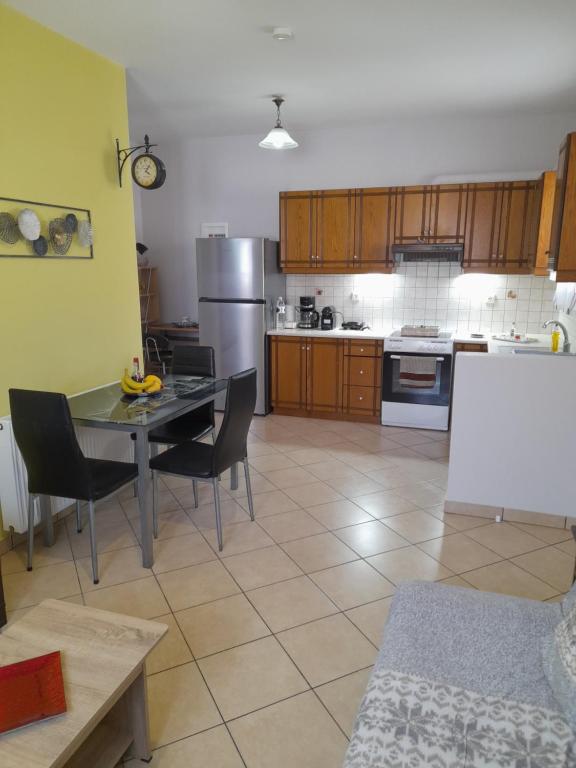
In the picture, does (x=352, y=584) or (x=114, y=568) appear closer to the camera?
(x=352, y=584)

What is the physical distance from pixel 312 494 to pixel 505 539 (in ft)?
4.08

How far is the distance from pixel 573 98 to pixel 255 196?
3048mm

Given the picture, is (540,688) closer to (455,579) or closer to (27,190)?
(455,579)

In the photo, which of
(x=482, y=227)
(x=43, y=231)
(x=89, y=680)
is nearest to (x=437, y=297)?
(x=482, y=227)

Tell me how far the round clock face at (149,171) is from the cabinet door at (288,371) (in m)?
2.27

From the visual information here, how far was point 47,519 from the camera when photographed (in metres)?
2.91

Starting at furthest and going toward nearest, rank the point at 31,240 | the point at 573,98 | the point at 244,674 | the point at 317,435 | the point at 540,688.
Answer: the point at 317,435 → the point at 573,98 → the point at 31,240 → the point at 244,674 → the point at 540,688

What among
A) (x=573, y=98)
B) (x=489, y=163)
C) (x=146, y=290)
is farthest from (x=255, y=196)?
(x=573, y=98)

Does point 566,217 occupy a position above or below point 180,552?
above

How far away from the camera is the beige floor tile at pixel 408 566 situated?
105 inches

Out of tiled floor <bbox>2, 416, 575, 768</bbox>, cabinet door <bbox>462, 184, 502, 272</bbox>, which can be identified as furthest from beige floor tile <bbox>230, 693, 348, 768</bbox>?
cabinet door <bbox>462, 184, 502, 272</bbox>

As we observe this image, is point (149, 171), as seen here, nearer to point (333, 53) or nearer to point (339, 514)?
point (333, 53)

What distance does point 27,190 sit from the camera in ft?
9.42

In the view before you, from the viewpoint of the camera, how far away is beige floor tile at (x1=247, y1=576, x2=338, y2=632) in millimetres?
2365
